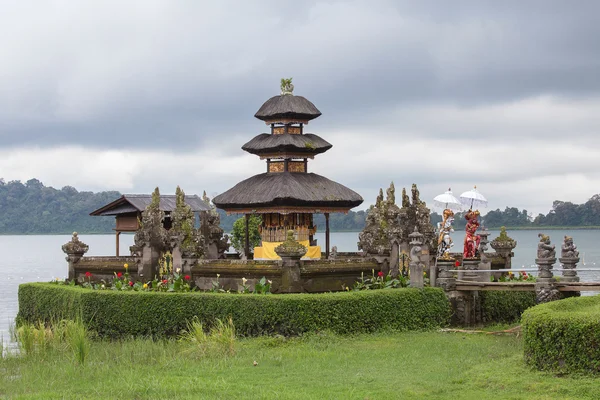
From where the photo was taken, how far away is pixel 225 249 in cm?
3225

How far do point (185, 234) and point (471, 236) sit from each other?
9.67 meters

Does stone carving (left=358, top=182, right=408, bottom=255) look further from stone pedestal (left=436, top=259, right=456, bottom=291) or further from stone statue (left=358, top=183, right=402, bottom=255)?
stone pedestal (left=436, top=259, right=456, bottom=291)

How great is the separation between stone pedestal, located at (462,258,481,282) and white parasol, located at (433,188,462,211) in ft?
6.46

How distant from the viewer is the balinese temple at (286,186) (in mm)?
30016

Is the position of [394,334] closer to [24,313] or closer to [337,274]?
[337,274]

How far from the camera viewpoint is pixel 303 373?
17.8 meters

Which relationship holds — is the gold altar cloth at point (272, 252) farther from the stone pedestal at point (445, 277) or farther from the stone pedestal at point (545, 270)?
the stone pedestal at point (545, 270)

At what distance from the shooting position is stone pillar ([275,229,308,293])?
25.6 metres

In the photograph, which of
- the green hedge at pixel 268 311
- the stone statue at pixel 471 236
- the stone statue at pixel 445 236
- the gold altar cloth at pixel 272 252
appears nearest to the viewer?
the green hedge at pixel 268 311

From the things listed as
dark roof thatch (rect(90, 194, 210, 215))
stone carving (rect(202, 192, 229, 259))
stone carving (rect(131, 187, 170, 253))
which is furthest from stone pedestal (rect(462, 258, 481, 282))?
dark roof thatch (rect(90, 194, 210, 215))

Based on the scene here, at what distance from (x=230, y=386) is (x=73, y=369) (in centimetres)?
419

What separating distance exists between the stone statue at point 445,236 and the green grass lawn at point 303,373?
6.44m

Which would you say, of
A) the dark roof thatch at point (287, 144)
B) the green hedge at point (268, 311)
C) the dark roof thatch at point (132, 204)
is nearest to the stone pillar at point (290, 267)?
the green hedge at point (268, 311)

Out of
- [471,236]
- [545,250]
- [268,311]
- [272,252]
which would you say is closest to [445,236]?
[471,236]
